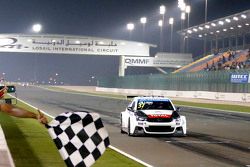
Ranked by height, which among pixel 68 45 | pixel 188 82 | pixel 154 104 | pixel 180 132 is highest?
pixel 68 45

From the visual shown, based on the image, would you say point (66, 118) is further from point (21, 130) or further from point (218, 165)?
point (21, 130)

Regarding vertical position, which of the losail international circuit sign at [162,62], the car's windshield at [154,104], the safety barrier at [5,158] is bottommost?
the safety barrier at [5,158]

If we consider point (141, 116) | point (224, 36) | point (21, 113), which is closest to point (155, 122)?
point (141, 116)

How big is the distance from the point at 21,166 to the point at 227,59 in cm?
6391

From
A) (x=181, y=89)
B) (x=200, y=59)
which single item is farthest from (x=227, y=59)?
(x=200, y=59)

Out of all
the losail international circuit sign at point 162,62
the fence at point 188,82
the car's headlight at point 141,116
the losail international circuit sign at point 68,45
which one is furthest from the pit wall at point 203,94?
the car's headlight at point 141,116

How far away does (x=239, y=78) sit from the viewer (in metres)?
52.2

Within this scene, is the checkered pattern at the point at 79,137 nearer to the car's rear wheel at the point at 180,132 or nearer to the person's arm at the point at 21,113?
the person's arm at the point at 21,113

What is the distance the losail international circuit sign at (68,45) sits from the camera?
8794 cm

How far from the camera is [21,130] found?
19609 mm

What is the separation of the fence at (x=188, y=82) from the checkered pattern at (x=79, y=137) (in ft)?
147

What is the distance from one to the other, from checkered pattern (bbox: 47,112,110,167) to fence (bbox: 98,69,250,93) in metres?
44.8

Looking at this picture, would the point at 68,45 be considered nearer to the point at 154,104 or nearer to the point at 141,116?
the point at 154,104

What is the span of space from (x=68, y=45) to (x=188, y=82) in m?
30.3
